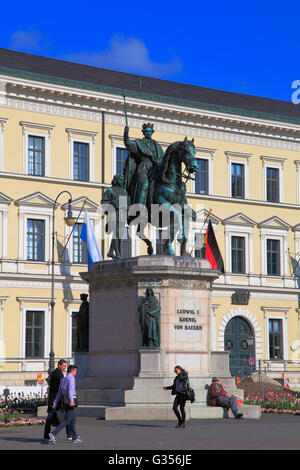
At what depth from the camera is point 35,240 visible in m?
56.4

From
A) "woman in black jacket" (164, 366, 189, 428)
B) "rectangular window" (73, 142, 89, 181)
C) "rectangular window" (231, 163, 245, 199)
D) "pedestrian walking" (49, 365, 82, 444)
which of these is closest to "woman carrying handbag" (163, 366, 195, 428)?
"woman in black jacket" (164, 366, 189, 428)

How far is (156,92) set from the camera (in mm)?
64500

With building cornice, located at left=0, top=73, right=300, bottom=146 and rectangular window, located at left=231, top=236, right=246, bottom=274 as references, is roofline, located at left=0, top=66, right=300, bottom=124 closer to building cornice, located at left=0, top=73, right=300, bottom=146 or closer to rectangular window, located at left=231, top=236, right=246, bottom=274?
building cornice, located at left=0, top=73, right=300, bottom=146

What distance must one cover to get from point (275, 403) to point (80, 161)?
2982cm

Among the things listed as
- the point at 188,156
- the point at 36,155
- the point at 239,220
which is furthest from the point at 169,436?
the point at 239,220

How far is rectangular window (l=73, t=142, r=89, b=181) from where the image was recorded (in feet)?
193

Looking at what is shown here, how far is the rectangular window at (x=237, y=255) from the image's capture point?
64.3 metres

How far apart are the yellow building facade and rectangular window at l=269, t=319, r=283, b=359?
9cm

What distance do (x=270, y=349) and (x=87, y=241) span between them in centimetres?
1663

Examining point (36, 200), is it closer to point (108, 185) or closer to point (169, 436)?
point (108, 185)

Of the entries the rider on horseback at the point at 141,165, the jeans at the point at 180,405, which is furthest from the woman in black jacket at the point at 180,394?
the rider on horseback at the point at 141,165

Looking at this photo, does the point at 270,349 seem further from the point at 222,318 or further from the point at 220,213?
the point at 220,213

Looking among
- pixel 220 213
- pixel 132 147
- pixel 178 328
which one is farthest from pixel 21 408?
pixel 220 213

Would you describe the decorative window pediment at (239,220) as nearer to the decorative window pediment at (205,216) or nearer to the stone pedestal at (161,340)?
the decorative window pediment at (205,216)
